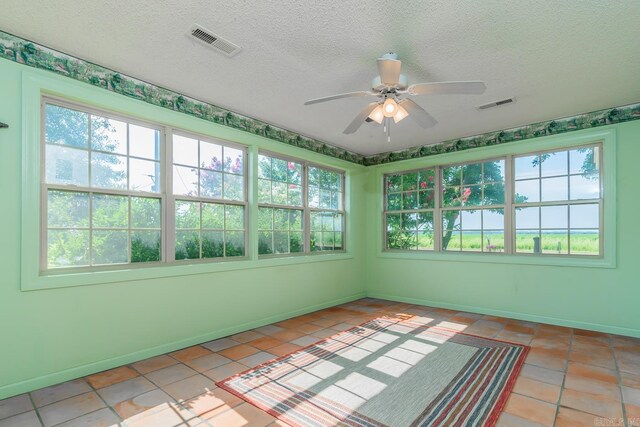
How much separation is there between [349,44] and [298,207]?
2869mm

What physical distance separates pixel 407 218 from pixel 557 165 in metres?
A: 2.34

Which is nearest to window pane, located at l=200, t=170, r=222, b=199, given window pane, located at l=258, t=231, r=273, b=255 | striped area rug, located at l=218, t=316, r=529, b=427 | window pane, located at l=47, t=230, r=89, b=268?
window pane, located at l=258, t=231, r=273, b=255

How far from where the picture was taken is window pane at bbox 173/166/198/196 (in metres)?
3.62

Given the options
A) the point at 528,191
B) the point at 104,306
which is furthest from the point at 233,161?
the point at 528,191

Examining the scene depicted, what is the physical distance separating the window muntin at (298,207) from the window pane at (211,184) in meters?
0.61

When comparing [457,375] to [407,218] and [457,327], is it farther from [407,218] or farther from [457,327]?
[407,218]

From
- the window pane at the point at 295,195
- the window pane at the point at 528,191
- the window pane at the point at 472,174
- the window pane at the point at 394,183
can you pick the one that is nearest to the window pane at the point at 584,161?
the window pane at the point at 528,191

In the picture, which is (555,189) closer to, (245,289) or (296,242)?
(296,242)

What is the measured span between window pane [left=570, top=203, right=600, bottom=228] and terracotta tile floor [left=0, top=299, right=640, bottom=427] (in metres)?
1.37

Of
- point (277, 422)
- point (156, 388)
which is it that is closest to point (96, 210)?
point (156, 388)

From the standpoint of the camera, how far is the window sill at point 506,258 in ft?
13.6

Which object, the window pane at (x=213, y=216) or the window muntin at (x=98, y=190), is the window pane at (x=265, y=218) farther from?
the window muntin at (x=98, y=190)

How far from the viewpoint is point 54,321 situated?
8.86ft

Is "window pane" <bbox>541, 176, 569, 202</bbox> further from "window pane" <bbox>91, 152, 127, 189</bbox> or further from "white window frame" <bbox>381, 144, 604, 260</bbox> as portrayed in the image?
"window pane" <bbox>91, 152, 127, 189</bbox>
